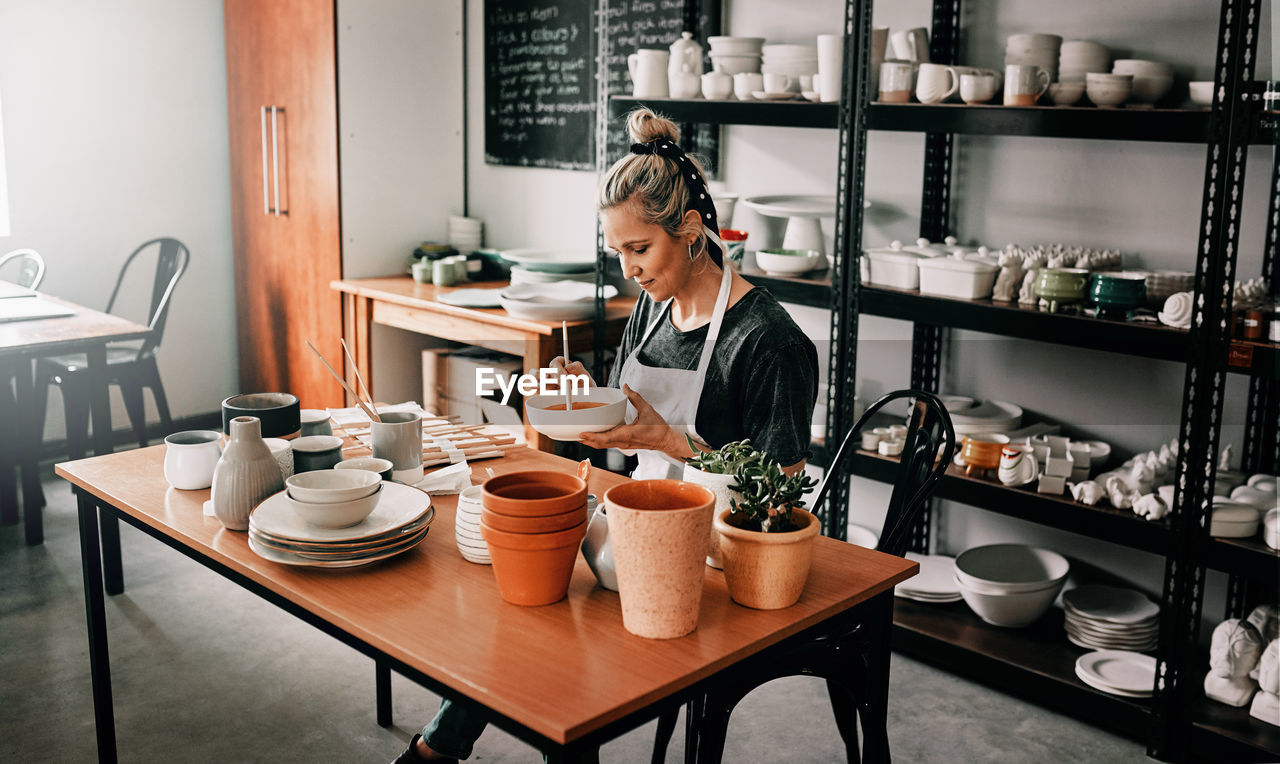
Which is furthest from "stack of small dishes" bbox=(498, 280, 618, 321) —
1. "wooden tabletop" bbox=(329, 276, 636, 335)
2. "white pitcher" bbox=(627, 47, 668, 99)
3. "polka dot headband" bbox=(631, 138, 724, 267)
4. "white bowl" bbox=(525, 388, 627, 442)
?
"white bowl" bbox=(525, 388, 627, 442)

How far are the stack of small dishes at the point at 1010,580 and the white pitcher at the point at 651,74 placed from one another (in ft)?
5.57

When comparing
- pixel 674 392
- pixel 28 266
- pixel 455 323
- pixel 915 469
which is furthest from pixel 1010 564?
pixel 28 266

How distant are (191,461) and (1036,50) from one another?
7.13ft

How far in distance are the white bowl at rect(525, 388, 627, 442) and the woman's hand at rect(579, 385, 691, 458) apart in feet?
0.06

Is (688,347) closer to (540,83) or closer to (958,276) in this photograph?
(958,276)

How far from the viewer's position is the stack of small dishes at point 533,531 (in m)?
1.42

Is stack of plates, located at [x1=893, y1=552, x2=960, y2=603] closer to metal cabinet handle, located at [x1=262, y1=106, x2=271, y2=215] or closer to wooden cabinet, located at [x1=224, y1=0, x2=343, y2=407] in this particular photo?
wooden cabinet, located at [x1=224, y1=0, x2=343, y2=407]

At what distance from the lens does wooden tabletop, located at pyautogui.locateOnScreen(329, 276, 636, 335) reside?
361 cm

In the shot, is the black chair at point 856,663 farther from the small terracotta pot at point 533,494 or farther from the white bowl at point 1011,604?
the white bowl at point 1011,604

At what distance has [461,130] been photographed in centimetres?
474

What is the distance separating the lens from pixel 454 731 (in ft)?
7.00

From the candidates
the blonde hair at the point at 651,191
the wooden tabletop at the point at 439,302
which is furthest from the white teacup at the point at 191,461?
the wooden tabletop at the point at 439,302

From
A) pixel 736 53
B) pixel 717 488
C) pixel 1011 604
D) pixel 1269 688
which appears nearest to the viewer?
pixel 717 488

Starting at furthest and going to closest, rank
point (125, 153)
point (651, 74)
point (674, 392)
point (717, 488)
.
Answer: point (125, 153) < point (651, 74) < point (674, 392) < point (717, 488)
